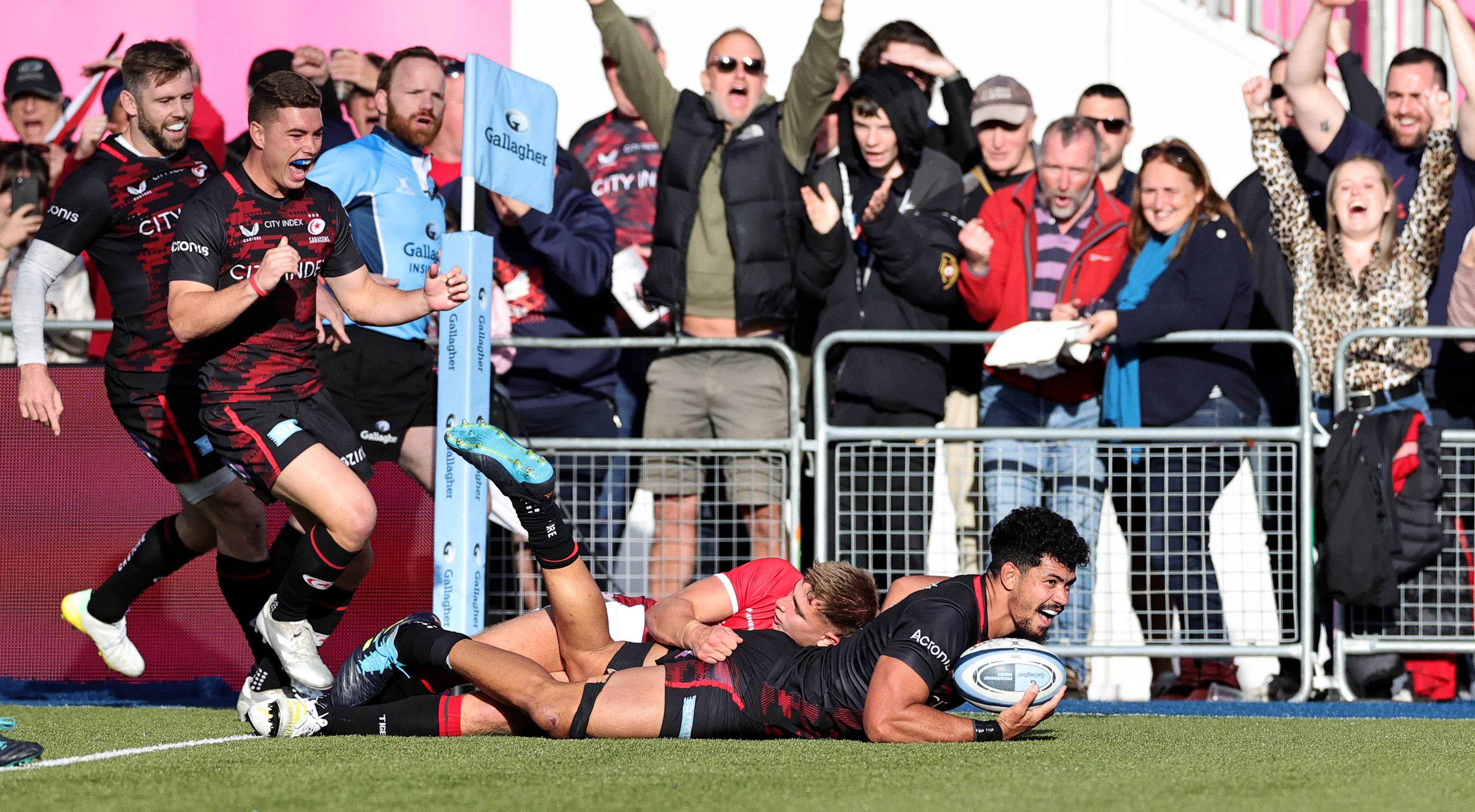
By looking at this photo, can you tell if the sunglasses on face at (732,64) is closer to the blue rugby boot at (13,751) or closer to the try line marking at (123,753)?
the try line marking at (123,753)

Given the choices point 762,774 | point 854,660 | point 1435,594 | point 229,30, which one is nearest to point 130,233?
point 854,660

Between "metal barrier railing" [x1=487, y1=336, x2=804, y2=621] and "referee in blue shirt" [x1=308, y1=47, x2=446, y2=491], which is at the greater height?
"referee in blue shirt" [x1=308, y1=47, x2=446, y2=491]

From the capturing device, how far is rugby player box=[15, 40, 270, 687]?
254 inches

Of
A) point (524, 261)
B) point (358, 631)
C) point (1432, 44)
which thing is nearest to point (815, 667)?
point (358, 631)

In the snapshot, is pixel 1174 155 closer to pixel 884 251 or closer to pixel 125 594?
pixel 884 251

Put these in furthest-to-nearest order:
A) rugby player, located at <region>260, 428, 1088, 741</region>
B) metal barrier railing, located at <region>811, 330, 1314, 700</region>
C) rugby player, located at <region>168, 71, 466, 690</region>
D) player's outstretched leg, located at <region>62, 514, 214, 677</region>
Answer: metal barrier railing, located at <region>811, 330, 1314, 700</region>
player's outstretched leg, located at <region>62, 514, 214, 677</region>
rugby player, located at <region>168, 71, 466, 690</region>
rugby player, located at <region>260, 428, 1088, 741</region>

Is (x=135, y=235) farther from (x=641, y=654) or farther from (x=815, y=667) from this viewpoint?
(x=815, y=667)

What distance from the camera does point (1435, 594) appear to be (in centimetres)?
775

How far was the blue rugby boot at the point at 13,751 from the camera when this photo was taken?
183 inches

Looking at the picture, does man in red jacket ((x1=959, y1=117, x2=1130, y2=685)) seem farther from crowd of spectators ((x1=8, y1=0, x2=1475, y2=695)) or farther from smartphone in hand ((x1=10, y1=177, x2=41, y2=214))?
smartphone in hand ((x1=10, y1=177, x2=41, y2=214))

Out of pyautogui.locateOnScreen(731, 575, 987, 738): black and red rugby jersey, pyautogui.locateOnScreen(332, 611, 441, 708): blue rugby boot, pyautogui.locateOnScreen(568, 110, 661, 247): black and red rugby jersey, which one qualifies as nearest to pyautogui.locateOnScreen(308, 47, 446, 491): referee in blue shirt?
pyautogui.locateOnScreen(568, 110, 661, 247): black and red rugby jersey

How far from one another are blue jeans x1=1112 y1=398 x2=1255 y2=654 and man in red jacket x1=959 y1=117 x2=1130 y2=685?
19 centimetres

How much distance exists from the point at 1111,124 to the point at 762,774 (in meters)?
5.28

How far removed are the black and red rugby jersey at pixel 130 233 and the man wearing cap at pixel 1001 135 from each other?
13.0 ft
